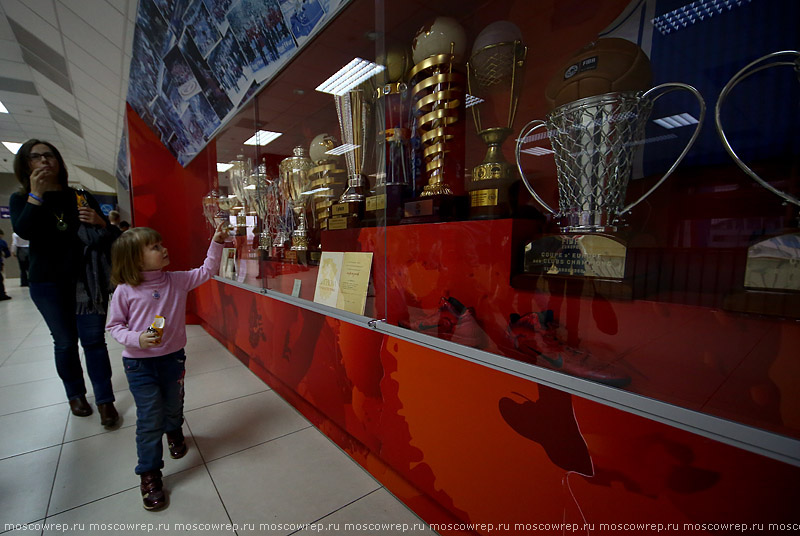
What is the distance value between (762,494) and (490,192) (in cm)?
77

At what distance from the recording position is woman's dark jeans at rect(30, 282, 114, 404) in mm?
1573

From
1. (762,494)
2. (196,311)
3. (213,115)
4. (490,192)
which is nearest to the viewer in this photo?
(762,494)

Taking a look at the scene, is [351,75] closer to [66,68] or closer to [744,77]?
[744,77]

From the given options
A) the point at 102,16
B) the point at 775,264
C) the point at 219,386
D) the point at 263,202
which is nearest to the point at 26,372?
the point at 219,386

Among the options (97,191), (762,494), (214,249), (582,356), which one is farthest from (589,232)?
(97,191)

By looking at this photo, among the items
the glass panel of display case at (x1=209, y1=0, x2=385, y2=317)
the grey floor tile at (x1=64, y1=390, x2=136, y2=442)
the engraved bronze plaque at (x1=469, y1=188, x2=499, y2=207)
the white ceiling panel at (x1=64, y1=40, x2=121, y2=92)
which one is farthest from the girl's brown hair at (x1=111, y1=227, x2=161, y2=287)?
the white ceiling panel at (x1=64, y1=40, x2=121, y2=92)

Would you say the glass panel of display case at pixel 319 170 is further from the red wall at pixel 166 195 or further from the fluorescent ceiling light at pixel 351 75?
the red wall at pixel 166 195

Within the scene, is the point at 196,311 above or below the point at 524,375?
below

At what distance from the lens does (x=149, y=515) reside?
43.9 inches

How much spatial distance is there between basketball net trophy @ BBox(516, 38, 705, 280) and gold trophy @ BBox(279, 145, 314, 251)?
53.3 inches

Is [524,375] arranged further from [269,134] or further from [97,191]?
[97,191]

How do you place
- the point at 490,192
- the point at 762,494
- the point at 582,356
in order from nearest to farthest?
1. the point at 762,494
2. the point at 582,356
3. the point at 490,192

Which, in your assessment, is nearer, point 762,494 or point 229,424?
point 762,494

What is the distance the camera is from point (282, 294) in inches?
72.9
